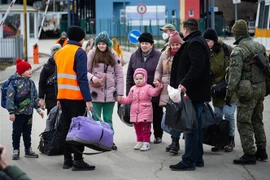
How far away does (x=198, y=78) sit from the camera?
8.16m

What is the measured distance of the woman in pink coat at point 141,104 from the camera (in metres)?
9.74

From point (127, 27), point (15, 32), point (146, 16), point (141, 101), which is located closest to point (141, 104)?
point (141, 101)

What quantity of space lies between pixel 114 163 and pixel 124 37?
3838cm

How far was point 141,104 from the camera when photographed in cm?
980

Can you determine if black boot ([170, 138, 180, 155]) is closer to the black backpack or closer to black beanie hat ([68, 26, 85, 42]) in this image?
the black backpack

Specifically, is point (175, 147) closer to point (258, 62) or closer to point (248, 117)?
point (248, 117)

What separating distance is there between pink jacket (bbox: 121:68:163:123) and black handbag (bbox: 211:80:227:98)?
76 cm

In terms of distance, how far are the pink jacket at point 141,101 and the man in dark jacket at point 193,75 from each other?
4.55 feet

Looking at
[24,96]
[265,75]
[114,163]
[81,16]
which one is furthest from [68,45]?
[81,16]

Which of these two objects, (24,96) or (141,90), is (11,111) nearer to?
(24,96)

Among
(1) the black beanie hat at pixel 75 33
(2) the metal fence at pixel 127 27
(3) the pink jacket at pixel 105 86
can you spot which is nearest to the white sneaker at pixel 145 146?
(3) the pink jacket at pixel 105 86

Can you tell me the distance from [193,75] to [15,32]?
24815 mm

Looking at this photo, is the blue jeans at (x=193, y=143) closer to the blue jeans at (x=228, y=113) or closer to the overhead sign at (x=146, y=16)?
the blue jeans at (x=228, y=113)

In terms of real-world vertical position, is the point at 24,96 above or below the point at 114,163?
above
